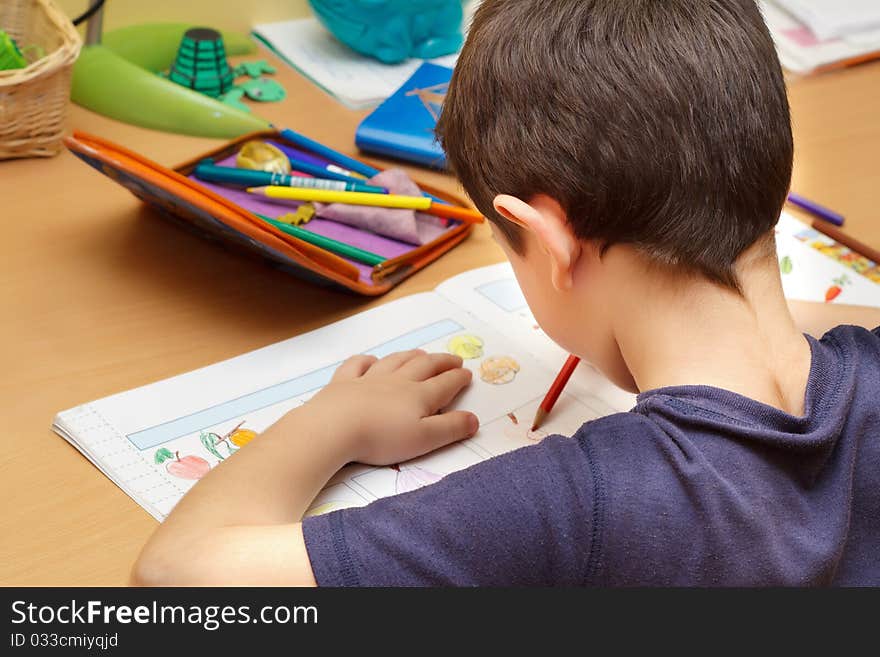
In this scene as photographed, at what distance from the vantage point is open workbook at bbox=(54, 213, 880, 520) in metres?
0.67

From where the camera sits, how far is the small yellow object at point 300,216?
0.91 metres

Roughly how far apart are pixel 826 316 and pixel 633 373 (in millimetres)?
302

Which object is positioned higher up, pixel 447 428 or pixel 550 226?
pixel 550 226

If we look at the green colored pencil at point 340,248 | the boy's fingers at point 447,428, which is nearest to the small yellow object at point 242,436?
the boy's fingers at point 447,428

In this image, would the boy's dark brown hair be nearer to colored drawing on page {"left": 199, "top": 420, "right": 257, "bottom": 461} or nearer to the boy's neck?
the boy's neck

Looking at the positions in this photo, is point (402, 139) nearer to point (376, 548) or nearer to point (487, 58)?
point (487, 58)

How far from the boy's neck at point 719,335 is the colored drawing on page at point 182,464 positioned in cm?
26

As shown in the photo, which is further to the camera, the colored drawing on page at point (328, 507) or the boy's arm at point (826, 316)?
the boy's arm at point (826, 316)

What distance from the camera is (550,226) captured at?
606 mm

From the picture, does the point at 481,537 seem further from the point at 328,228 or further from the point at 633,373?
the point at 328,228

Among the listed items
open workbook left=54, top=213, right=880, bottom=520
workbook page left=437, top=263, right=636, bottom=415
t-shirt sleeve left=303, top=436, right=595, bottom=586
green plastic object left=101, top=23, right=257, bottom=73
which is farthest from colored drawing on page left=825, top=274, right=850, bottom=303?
A: green plastic object left=101, top=23, right=257, bottom=73

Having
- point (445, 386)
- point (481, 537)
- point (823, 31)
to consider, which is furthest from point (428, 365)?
point (823, 31)

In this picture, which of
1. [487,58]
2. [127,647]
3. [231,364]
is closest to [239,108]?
[231,364]

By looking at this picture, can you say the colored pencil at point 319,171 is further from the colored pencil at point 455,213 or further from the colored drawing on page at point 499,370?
the colored drawing on page at point 499,370
